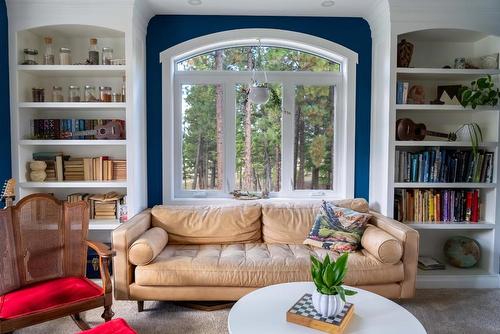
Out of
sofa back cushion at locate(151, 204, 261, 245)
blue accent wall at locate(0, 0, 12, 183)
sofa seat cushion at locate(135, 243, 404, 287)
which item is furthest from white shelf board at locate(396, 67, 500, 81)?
blue accent wall at locate(0, 0, 12, 183)

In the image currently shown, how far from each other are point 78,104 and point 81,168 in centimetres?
61

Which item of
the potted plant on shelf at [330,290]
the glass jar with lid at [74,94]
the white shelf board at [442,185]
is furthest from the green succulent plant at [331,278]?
the glass jar with lid at [74,94]

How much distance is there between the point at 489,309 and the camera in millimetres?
2986

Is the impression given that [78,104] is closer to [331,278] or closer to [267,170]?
[267,170]

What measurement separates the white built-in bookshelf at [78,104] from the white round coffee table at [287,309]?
1685 millimetres

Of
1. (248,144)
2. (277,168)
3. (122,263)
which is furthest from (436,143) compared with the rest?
(122,263)

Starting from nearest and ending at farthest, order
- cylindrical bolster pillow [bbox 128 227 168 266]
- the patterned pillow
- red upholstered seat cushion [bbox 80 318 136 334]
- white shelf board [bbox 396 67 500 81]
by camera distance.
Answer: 1. red upholstered seat cushion [bbox 80 318 136 334]
2. cylindrical bolster pillow [bbox 128 227 168 266]
3. the patterned pillow
4. white shelf board [bbox 396 67 500 81]

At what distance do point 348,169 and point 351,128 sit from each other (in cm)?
41

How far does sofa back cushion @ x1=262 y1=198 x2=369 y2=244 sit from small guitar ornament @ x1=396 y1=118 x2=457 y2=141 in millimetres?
697

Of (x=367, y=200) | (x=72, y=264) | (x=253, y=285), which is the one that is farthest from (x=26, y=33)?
(x=367, y=200)

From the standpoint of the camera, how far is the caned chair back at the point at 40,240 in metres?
2.33

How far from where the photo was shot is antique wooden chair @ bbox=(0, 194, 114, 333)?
214 centimetres

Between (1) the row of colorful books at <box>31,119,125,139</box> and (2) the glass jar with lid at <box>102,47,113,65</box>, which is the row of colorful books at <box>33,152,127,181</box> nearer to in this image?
(1) the row of colorful books at <box>31,119,125,139</box>

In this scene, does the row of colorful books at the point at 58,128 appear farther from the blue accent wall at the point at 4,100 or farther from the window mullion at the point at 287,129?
the window mullion at the point at 287,129
